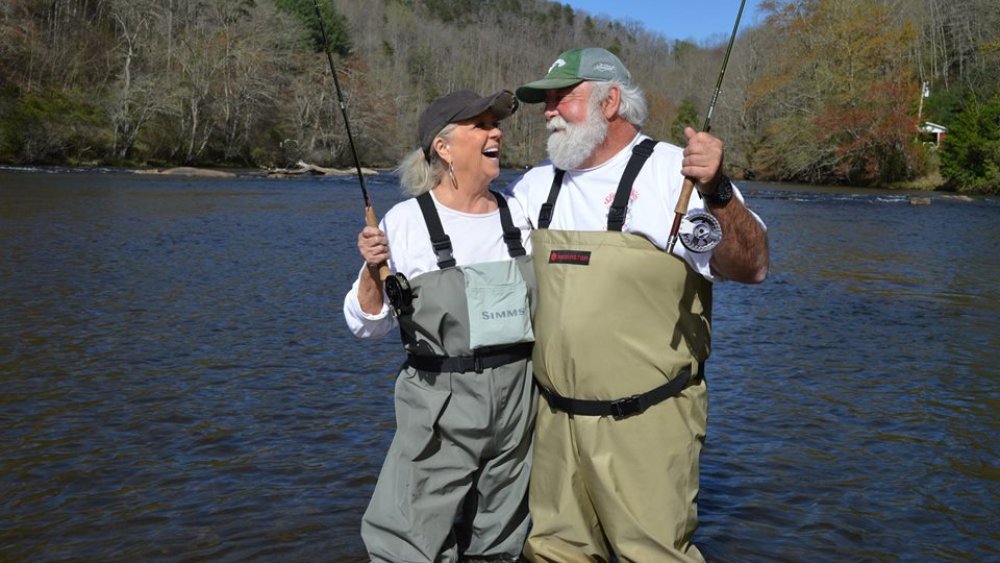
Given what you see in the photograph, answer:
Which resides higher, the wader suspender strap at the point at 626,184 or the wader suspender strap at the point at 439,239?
the wader suspender strap at the point at 626,184

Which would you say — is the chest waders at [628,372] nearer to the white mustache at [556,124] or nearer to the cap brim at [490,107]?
the white mustache at [556,124]

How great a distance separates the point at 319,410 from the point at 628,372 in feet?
16.6

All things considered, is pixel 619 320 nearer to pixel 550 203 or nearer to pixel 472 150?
pixel 550 203

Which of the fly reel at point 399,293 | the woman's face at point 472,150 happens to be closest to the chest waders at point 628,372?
the woman's face at point 472,150

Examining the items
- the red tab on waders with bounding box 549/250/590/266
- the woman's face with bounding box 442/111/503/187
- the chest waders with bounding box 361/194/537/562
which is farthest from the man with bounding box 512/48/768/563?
the woman's face with bounding box 442/111/503/187

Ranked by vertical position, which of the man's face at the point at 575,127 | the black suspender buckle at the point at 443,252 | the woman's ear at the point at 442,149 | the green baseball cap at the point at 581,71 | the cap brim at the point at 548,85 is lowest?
the black suspender buckle at the point at 443,252

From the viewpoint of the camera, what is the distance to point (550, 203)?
12.6 ft

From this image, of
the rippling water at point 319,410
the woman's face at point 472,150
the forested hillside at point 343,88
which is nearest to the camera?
the woman's face at point 472,150

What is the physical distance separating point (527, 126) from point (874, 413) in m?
96.4

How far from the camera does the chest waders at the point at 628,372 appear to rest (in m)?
3.57

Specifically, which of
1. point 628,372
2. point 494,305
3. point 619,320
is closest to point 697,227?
point 619,320

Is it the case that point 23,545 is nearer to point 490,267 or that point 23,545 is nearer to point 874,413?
point 490,267

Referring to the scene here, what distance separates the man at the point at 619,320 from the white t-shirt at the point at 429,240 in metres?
→ 0.19

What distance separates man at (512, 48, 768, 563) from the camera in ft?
11.7
